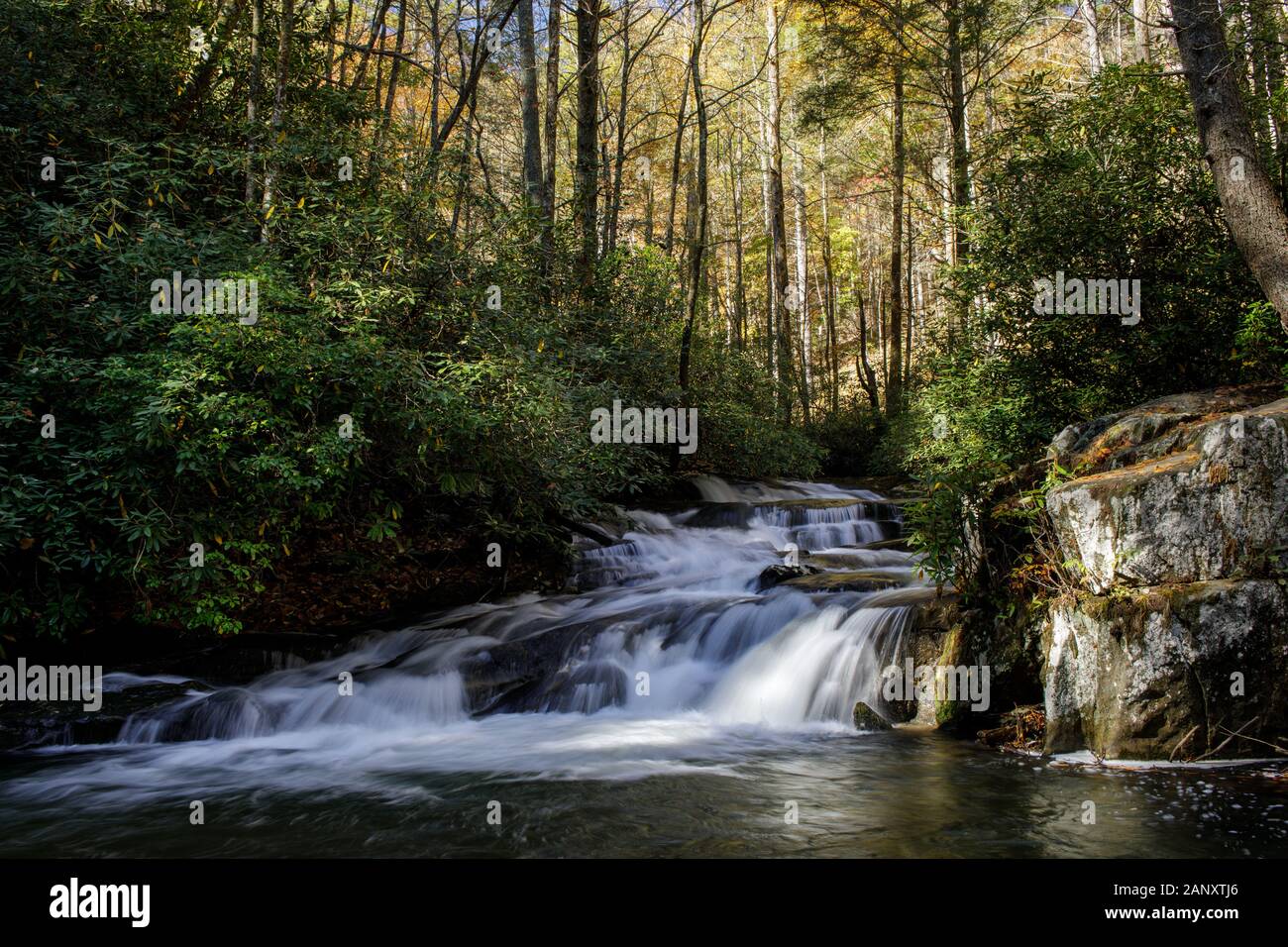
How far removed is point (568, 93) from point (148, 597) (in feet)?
76.9

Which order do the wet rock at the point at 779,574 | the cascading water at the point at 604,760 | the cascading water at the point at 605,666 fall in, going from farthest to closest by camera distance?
the wet rock at the point at 779,574 → the cascading water at the point at 605,666 → the cascading water at the point at 604,760

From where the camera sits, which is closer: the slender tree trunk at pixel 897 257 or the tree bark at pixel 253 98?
the tree bark at pixel 253 98

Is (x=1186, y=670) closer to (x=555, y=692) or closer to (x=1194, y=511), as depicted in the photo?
(x=1194, y=511)

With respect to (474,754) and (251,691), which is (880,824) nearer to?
(474,754)

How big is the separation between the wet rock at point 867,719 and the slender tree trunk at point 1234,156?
4.67 meters

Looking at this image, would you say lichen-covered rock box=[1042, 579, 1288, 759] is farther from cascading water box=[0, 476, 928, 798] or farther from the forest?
cascading water box=[0, 476, 928, 798]

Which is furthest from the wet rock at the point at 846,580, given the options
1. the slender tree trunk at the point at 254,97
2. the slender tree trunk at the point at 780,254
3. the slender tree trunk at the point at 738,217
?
the slender tree trunk at the point at 738,217

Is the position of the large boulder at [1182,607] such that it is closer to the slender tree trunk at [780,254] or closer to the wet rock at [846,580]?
the wet rock at [846,580]

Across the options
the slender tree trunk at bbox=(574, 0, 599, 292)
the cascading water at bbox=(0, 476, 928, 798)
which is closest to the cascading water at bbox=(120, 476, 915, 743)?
the cascading water at bbox=(0, 476, 928, 798)

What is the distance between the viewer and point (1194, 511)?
5.00 meters

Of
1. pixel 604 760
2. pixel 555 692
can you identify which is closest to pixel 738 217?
pixel 555 692

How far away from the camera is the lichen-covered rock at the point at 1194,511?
488 centimetres

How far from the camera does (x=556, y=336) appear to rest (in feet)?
33.6

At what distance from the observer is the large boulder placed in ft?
15.7
